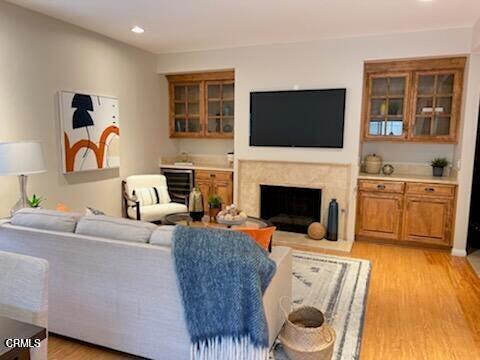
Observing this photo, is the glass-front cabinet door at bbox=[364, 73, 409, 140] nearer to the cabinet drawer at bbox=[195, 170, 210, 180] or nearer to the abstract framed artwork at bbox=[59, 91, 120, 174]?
the cabinet drawer at bbox=[195, 170, 210, 180]

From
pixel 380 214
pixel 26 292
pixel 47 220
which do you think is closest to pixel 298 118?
pixel 380 214

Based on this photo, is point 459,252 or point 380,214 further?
point 380,214

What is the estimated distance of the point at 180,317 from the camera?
6.77ft

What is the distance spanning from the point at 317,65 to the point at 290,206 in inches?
79.8

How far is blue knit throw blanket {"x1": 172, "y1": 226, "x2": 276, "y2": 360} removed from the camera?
1912 millimetres

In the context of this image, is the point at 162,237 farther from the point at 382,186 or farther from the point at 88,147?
the point at 382,186

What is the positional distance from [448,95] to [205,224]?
353cm

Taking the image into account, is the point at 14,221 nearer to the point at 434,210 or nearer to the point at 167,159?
the point at 167,159

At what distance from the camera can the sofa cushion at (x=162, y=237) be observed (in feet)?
6.94

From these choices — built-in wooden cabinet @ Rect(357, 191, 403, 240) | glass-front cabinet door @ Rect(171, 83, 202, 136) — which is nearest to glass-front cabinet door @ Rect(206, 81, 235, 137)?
glass-front cabinet door @ Rect(171, 83, 202, 136)

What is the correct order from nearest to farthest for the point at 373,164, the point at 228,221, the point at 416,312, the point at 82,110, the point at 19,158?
the point at 416,312 → the point at 19,158 → the point at 228,221 → the point at 82,110 → the point at 373,164

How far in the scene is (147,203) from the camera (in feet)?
16.3

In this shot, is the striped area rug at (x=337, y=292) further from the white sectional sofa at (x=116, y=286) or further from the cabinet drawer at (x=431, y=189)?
the cabinet drawer at (x=431, y=189)
